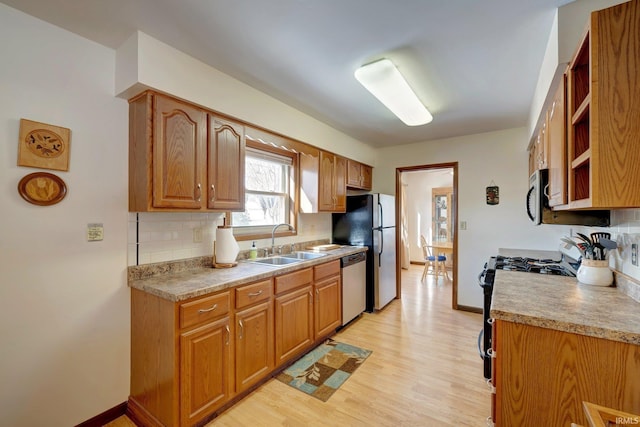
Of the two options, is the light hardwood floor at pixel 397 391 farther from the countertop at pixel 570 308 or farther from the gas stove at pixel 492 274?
the countertop at pixel 570 308

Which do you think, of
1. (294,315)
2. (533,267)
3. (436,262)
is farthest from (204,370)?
(436,262)

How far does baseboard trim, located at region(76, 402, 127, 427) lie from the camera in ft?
5.72

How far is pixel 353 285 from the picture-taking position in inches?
133

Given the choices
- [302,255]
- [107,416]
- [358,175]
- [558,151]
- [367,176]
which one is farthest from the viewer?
[367,176]

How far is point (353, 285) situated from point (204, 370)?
200cm

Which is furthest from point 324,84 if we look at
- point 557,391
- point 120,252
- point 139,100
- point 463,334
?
point 463,334

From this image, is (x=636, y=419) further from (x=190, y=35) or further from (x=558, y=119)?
(x=190, y=35)

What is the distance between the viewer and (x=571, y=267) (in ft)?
6.98

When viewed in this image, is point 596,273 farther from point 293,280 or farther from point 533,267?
point 293,280

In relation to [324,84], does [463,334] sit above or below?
below

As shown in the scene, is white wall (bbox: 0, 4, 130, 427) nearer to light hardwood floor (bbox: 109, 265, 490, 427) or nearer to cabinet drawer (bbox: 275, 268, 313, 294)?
light hardwood floor (bbox: 109, 265, 490, 427)

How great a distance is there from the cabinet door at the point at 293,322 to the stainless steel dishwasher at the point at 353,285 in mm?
647

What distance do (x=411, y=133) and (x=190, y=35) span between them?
2.83m

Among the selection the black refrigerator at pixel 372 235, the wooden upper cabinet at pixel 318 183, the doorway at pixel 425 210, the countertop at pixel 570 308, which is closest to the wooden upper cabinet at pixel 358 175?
the black refrigerator at pixel 372 235
